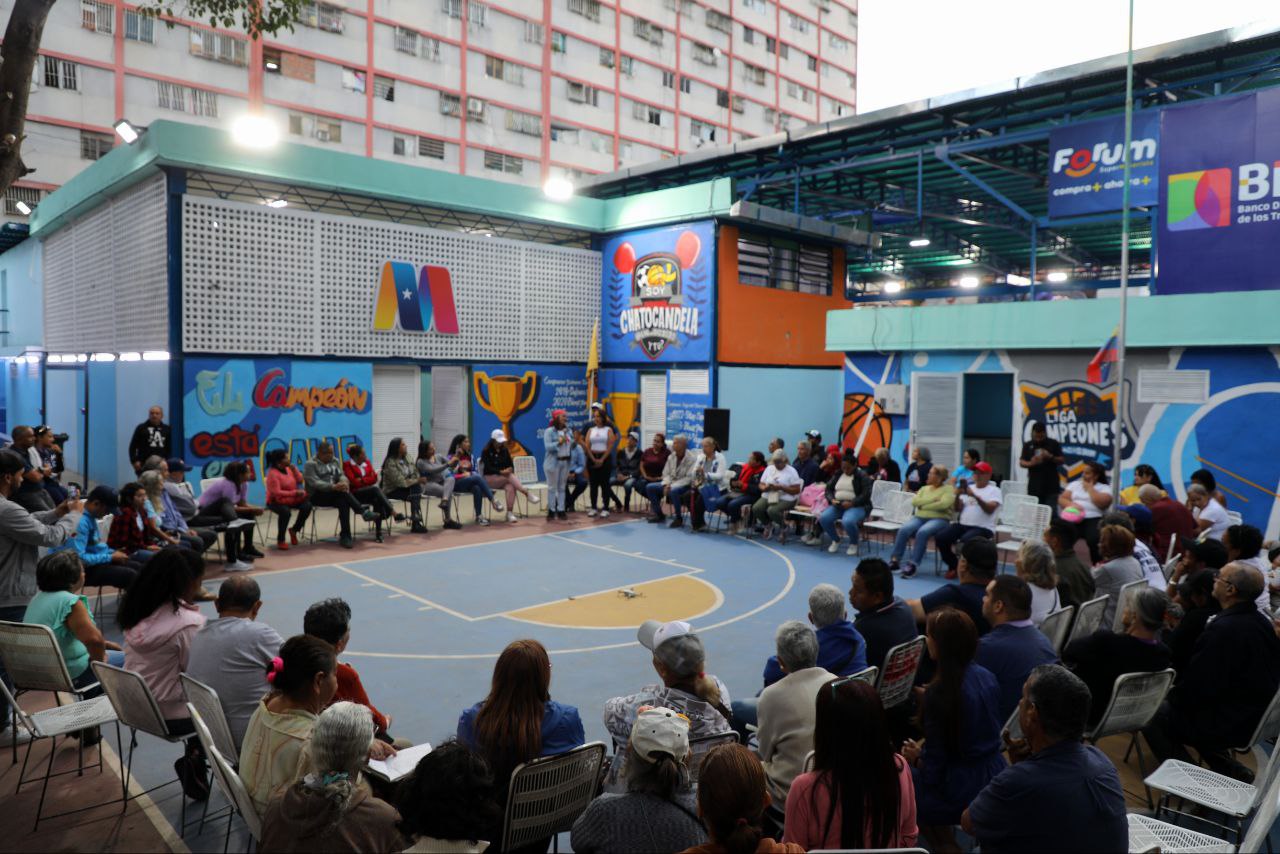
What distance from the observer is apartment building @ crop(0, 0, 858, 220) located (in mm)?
27734

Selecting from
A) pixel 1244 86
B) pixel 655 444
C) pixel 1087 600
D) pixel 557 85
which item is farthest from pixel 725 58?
pixel 1087 600

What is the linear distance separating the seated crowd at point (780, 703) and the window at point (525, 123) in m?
31.7

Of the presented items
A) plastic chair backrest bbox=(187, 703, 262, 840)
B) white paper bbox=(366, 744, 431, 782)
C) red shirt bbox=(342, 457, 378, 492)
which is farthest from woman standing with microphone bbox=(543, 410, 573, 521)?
plastic chair backrest bbox=(187, 703, 262, 840)

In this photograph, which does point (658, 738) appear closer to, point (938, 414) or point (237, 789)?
point (237, 789)

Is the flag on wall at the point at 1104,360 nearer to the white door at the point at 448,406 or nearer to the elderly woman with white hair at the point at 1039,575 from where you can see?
the elderly woman with white hair at the point at 1039,575

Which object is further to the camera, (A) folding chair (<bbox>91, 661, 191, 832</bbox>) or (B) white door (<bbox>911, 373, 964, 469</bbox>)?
(B) white door (<bbox>911, 373, 964, 469</bbox>)

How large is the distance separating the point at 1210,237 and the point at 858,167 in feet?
25.5

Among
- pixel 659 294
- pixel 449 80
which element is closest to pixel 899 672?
pixel 659 294

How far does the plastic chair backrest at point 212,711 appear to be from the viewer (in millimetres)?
3940

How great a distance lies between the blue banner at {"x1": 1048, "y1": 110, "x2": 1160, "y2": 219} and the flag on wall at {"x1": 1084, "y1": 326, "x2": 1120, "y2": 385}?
2004 millimetres

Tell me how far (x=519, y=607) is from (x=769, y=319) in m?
11.0

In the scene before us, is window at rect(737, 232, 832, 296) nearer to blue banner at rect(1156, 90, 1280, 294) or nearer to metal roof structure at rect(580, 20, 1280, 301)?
metal roof structure at rect(580, 20, 1280, 301)

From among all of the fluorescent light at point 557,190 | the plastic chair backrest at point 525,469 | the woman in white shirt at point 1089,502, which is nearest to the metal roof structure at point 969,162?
the fluorescent light at point 557,190

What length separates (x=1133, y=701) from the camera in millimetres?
4582
